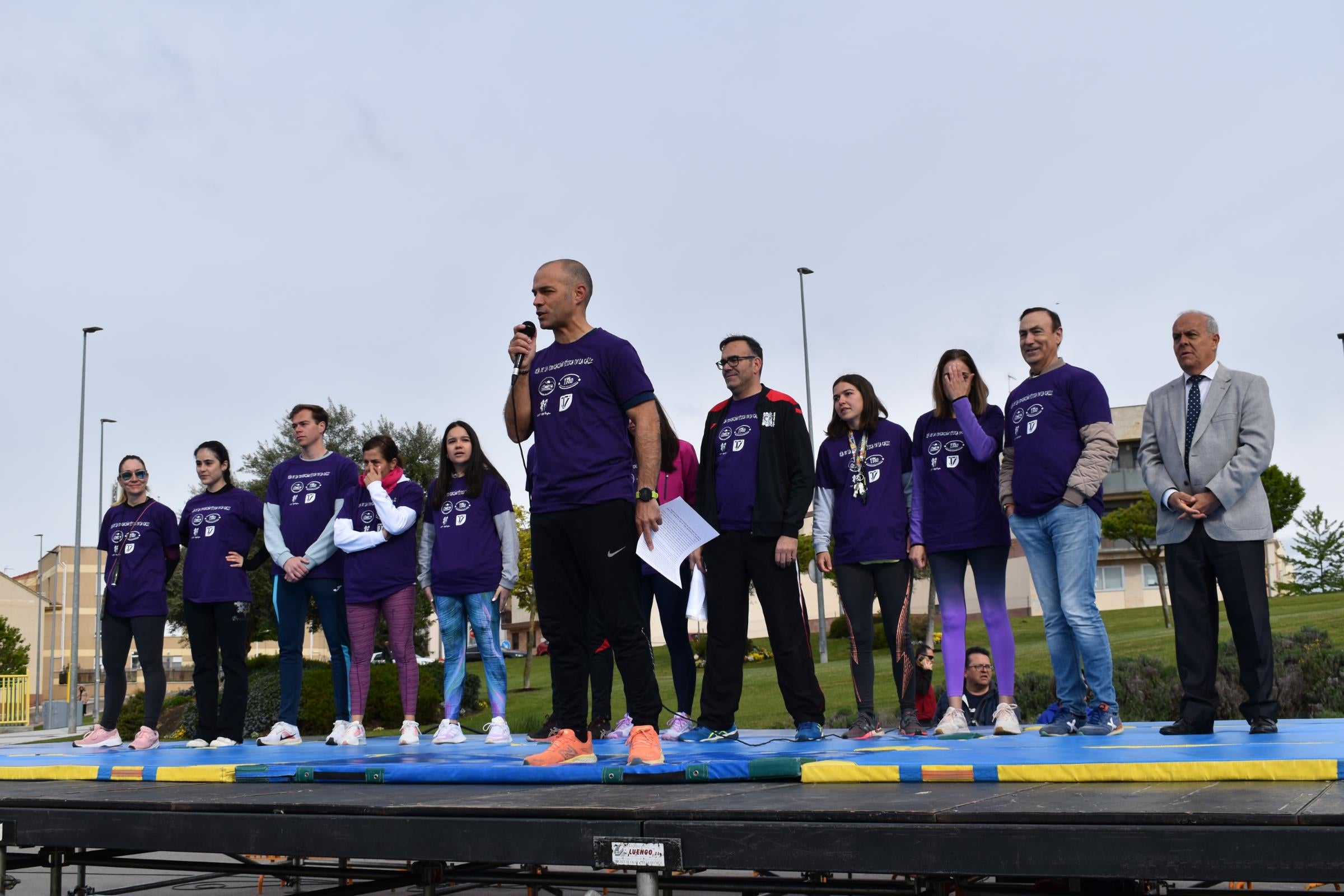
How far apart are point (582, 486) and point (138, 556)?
438 centimetres

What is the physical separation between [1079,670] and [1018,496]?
3.08 feet

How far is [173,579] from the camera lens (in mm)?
26531

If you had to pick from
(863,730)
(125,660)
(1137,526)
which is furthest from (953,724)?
(1137,526)

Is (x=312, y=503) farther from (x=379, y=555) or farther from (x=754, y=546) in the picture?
(x=754, y=546)

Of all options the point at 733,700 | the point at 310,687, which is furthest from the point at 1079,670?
the point at 310,687

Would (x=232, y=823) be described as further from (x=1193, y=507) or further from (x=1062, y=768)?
(x=1193, y=507)

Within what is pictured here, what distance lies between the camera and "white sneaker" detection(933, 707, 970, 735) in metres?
5.95

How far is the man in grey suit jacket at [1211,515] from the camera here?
5133mm

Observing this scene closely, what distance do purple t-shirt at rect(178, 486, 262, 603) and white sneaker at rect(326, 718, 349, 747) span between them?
102 cm

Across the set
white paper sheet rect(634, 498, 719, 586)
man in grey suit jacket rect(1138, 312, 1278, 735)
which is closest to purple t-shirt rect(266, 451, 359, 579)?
white paper sheet rect(634, 498, 719, 586)

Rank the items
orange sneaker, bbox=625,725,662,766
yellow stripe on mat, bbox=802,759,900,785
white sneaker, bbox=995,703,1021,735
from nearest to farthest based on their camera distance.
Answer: yellow stripe on mat, bbox=802,759,900,785 → orange sneaker, bbox=625,725,662,766 → white sneaker, bbox=995,703,1021,735

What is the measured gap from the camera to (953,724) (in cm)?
599

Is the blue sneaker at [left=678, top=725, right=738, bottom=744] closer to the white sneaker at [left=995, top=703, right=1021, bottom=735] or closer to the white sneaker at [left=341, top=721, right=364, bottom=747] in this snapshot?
the white sneaker at [left=995, top=703, right=1021, bottom=735]

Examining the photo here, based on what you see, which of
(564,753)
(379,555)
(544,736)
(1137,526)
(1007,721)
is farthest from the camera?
(1137,526)
